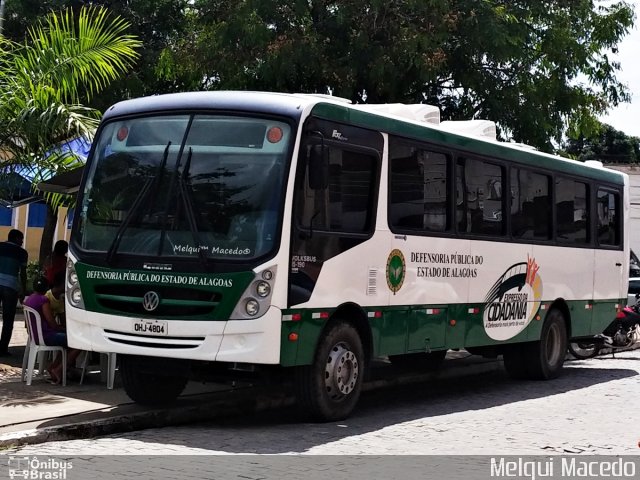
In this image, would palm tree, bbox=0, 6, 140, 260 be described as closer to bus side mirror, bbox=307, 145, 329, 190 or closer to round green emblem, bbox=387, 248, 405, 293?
bus side mirror, bbox=307, 145, 329, 190

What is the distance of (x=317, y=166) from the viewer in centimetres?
988

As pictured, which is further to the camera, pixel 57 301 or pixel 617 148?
pixel 617 148

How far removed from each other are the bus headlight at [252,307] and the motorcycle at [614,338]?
9.51 meters

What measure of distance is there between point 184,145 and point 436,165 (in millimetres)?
3356

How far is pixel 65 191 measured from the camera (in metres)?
13.3

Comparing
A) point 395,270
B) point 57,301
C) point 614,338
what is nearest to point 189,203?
point 395,270

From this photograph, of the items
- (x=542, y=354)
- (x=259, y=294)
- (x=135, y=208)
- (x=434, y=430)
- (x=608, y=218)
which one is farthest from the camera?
(x=608, y=218)

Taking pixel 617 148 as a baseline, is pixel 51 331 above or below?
below

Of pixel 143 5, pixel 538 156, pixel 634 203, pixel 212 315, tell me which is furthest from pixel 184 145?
pixel 634 203

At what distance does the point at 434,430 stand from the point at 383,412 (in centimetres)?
137

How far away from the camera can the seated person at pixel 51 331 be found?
11.8m

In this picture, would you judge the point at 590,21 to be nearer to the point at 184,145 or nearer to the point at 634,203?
the point at 184,145

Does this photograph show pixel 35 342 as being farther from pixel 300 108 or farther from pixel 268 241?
pixel 300 108

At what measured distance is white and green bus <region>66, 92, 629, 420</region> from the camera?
31.8 ft
